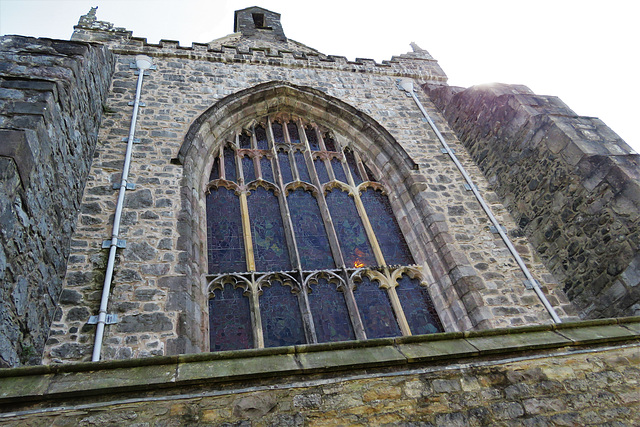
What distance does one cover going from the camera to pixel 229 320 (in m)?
5.48

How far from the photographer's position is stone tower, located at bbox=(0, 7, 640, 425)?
3076mm

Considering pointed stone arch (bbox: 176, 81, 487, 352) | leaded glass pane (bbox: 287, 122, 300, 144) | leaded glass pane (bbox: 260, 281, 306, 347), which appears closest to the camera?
leaded glass pane (bbox: 260, 281, 306, 347)

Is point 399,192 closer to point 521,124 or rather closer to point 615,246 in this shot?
point 521,124

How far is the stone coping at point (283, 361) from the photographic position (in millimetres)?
2709

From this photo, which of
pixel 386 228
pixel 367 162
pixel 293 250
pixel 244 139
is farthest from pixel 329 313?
pixel 244 139

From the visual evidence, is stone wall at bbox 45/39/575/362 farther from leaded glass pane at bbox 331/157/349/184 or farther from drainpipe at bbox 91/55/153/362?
leaded glass pane at bbox 331/157/349/184

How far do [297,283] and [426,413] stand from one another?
122 inches

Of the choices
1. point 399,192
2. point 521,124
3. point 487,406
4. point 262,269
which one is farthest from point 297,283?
point 521,124

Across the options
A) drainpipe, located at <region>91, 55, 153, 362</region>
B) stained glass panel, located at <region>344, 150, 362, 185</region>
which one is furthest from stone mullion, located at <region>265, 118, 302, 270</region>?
drainpipe, located at <region>91, 55, 153, 362</region>

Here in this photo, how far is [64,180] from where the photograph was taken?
16.8 feet

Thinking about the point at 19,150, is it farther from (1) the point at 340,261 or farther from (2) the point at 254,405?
(1) the point at 340,261

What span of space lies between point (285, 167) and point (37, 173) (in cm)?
404

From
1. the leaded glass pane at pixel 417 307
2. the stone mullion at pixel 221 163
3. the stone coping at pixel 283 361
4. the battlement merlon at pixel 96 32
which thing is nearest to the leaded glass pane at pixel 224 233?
the stone mullion at pixel 221 163

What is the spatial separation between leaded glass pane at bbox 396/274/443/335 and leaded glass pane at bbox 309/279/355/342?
2.88 ft
